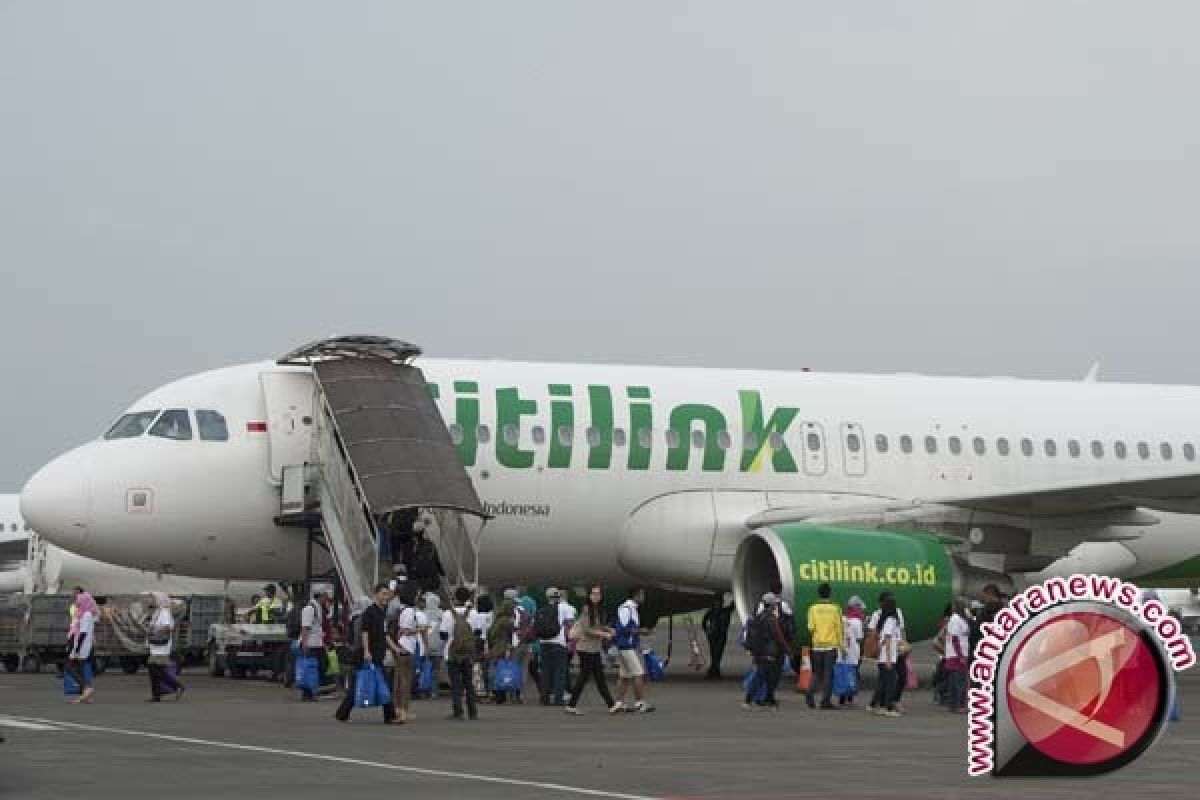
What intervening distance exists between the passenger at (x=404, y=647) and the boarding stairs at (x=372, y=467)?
287 cm

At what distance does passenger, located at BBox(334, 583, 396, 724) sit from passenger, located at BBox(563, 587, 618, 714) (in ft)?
8.80

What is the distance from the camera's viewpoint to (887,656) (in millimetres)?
22234

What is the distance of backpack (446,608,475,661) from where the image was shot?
2098cm

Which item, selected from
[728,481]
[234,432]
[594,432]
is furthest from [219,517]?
[728,481]

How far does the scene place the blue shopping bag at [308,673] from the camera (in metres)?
23.8

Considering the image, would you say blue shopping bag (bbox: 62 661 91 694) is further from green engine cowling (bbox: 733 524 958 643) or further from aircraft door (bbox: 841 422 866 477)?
aircraft door (bbox: 841 422 866 477)

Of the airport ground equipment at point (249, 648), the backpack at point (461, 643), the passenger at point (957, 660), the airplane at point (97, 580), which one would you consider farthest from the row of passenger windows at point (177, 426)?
the airplane at point (97, 580)

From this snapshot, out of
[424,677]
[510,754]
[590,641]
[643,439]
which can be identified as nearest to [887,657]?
[590,641]

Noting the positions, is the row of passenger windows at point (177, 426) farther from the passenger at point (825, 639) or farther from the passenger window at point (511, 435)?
the passenger at point (825, 639)

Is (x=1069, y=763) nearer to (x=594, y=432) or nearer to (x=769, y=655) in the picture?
(x=769, y=655)

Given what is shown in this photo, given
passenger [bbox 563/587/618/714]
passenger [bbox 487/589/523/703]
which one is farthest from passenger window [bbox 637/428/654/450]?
passenger [bbox 563/587/618/714]

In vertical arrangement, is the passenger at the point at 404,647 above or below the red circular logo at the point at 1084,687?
above

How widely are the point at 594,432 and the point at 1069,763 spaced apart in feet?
66.3

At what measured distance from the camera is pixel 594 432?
1097 inches
